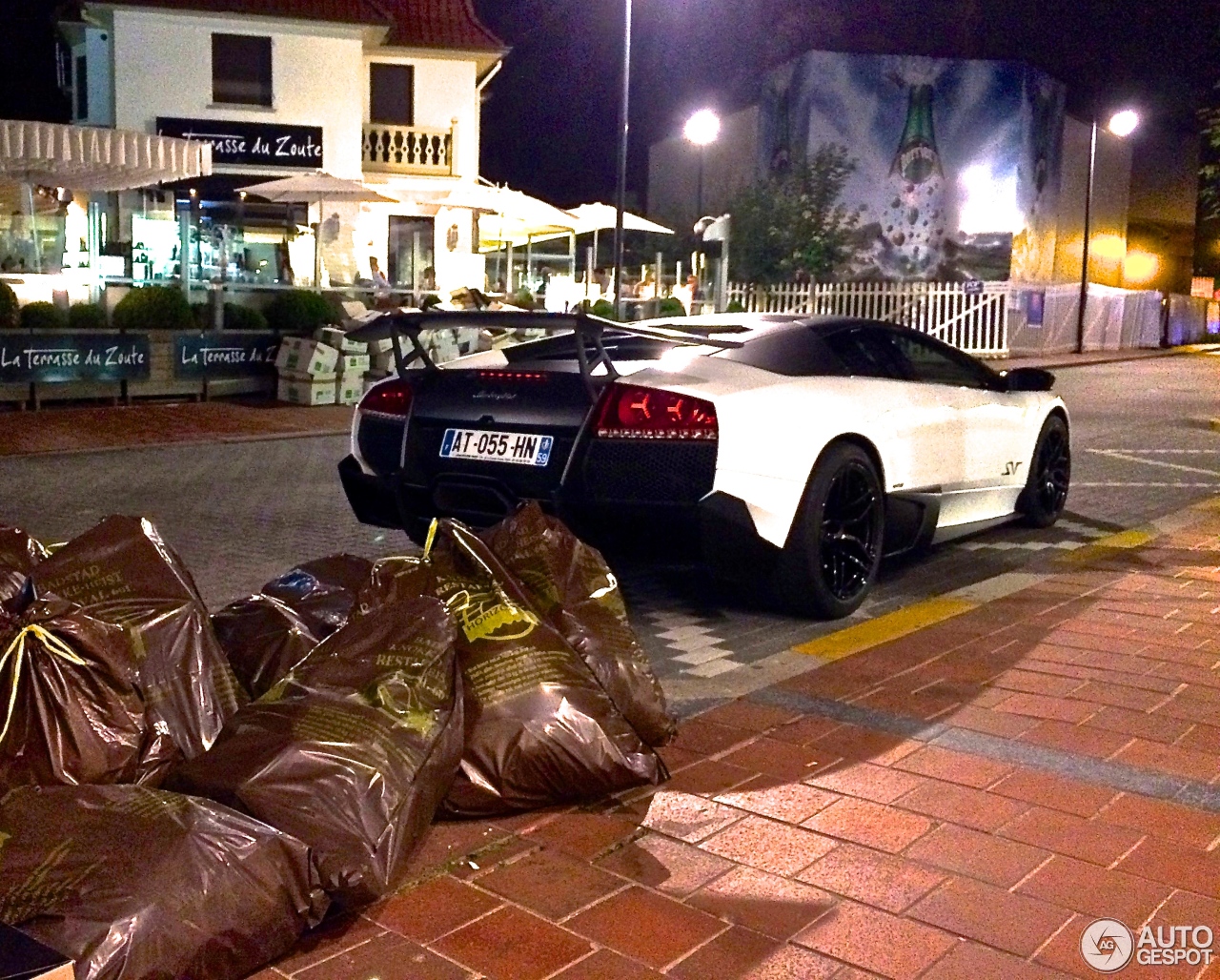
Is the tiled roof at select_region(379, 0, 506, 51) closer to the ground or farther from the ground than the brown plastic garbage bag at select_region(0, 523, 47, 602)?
farther from the ground

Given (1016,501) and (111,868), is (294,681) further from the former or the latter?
(1016,501)

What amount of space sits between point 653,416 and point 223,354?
11.8 metres

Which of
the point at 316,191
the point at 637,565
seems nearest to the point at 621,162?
the point at 316,191

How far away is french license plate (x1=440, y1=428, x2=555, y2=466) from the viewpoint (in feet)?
17.2

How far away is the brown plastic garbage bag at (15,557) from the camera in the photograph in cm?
354

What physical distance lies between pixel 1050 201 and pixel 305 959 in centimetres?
3805

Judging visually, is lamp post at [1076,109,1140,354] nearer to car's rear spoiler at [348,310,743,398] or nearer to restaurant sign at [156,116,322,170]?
restaurant sign at [156,116,322,170]

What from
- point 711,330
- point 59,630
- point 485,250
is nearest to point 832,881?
point 59,630

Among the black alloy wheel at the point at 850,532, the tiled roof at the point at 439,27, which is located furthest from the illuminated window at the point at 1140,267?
the black alloy wheel at the point at 850,532

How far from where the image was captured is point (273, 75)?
77.9ft

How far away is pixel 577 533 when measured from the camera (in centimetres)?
531

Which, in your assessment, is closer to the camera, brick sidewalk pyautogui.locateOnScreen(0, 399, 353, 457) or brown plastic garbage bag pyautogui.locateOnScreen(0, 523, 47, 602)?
brown plastic garbage bag pyautogui.locateOnScreen(0, 523, 47, 602)

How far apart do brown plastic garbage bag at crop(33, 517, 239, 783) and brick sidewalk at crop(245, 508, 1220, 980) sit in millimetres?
707

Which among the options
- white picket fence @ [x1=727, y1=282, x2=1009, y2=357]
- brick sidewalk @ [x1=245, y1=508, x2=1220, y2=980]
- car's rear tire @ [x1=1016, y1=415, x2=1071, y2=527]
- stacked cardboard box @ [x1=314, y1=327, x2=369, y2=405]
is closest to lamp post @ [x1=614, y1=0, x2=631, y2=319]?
stacked cardboard box @ [x1=314, y1=327, x2=369, y2=405]
